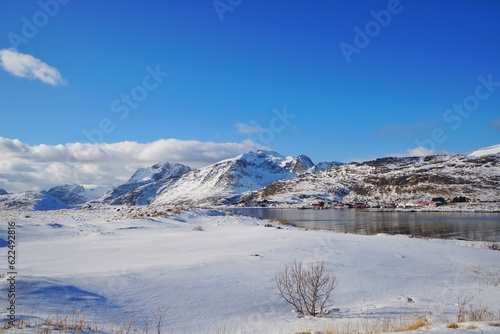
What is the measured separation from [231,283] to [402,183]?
14578 cm

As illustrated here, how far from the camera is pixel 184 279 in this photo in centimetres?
995

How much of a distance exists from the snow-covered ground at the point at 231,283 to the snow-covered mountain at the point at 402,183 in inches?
4263

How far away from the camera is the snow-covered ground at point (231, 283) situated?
7.59 meters

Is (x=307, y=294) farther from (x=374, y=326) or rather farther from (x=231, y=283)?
(x=374, y=326)

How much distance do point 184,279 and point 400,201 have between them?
Result: 127971 mm

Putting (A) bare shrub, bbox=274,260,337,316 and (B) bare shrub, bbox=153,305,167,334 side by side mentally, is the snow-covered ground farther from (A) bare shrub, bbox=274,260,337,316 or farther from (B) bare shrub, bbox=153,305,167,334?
(A) bare shrub, bbox=274,260,337,316

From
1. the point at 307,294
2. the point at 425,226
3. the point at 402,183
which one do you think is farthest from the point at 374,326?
the point at 402,183

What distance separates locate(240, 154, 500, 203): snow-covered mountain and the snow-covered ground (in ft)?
355

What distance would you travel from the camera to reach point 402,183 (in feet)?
461

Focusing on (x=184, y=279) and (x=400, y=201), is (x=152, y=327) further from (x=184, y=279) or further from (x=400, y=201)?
(x=400, y=201)

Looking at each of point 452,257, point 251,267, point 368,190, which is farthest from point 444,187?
point 251,267

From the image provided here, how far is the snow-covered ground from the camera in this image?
7590 millimetres

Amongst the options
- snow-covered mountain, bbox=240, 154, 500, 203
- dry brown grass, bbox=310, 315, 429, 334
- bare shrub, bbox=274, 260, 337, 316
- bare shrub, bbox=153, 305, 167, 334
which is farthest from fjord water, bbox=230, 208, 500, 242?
snow-covered mountain, bbox=240, 154, 500, 203

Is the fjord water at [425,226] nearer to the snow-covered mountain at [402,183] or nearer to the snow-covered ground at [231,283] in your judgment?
the snow-covered ground at [231,283]
